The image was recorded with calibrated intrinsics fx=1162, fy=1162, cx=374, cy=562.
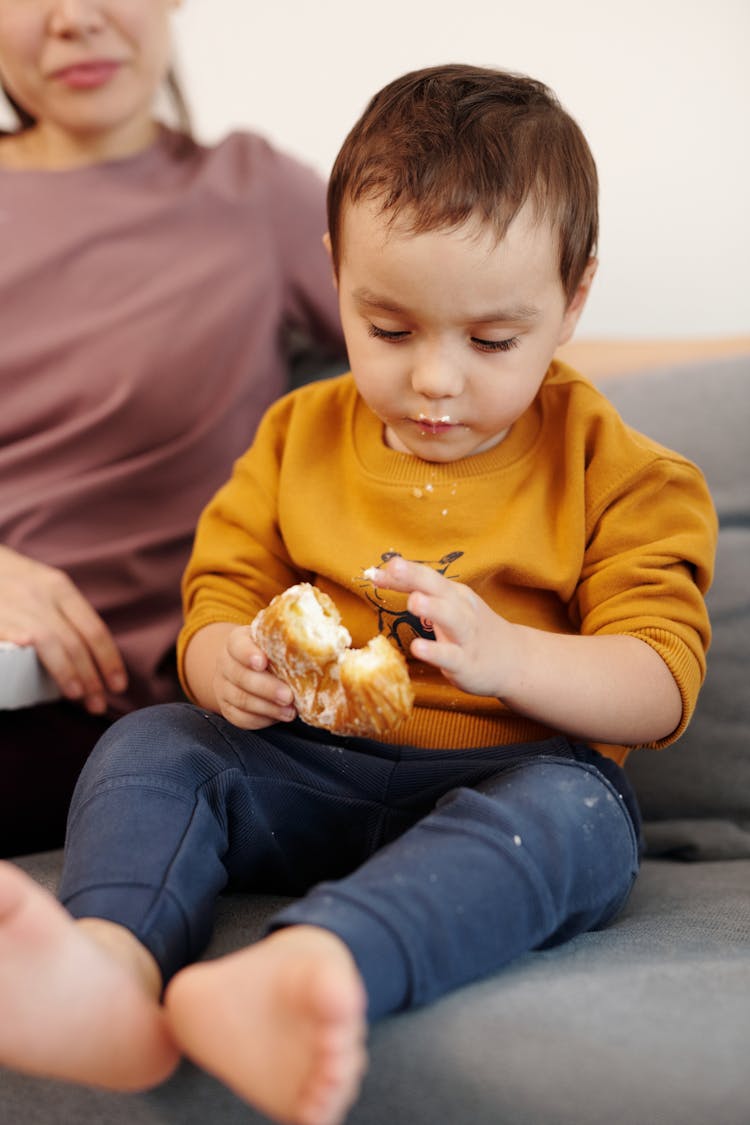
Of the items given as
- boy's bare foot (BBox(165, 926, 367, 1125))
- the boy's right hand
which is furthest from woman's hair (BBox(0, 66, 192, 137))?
boy's bare foot (BBox(165, 926, 367, 1125))

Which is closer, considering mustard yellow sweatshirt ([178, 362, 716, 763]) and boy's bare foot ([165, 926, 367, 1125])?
boy's bare foot ([165, 926, 367, 1125])

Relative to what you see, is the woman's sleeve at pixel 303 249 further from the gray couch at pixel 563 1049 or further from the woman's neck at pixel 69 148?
the gray couch at pixel 563 1049

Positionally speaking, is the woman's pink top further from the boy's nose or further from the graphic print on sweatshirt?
the boy's nose

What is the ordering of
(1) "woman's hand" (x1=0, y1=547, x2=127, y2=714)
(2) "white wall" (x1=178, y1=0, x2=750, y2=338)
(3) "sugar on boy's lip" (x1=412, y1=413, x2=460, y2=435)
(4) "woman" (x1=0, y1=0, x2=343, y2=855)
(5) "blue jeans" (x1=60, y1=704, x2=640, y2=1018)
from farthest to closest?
(2) "white wall" (x1=178, y1=0, x2=750, y2=338), (4) "woman" (x1=0, y1=0, x2=343, y2=855), (1) "woman's hand" (x1=0, y1=547, x2=127, y2=714), (3) "sugar on boy's lip" (x1=412, y1=413, x2=460, y2=435), (5) "blue jeans" (x1=60, y1=704, x2=640, y2=1018)

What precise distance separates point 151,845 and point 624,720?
0.39 m

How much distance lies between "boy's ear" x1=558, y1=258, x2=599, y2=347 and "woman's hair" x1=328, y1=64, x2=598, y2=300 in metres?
0.01

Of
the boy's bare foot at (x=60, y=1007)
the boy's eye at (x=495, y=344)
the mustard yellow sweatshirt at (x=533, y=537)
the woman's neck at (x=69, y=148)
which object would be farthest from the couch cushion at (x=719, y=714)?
the woman's neck at (x=69, y=148)

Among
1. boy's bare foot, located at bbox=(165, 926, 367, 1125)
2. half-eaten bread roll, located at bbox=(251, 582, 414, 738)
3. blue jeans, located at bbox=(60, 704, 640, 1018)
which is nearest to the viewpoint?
boy's bare foot, located at bbox=(165, 926, 367, 1125)

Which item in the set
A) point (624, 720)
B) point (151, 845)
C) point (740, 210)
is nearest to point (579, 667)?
point (624, 720)

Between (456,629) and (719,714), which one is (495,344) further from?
(719,714)

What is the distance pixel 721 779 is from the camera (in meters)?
1.21

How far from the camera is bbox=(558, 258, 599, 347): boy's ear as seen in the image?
1.00 metres

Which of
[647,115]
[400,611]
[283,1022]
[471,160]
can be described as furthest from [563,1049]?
[647,115]

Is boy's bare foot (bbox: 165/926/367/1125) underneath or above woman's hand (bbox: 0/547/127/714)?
above
